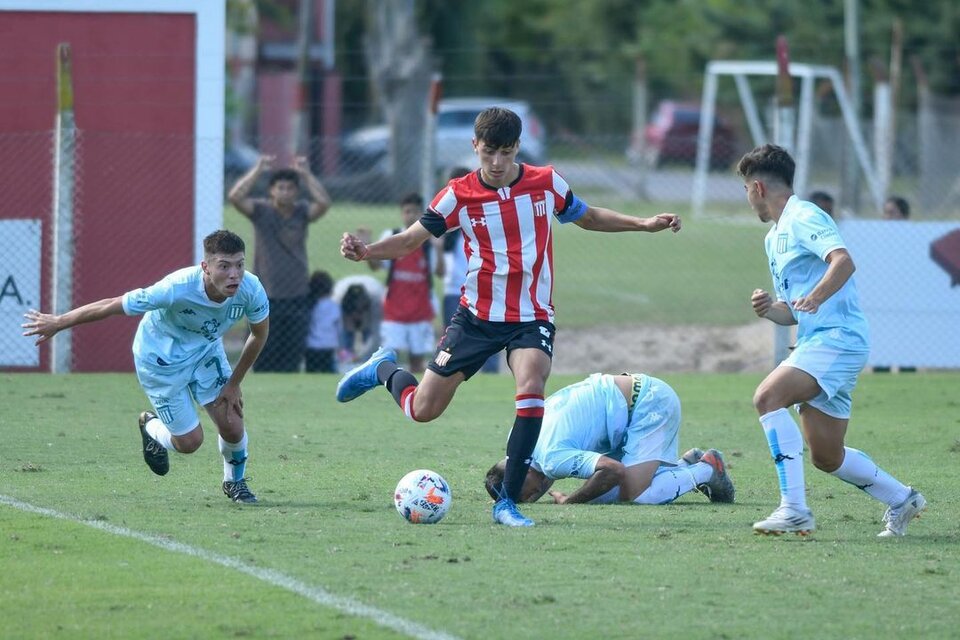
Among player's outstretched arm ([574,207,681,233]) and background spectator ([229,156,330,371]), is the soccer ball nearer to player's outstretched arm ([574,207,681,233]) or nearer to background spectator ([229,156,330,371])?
player's outstretched arm ([574,207,681,233])

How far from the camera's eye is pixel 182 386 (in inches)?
323

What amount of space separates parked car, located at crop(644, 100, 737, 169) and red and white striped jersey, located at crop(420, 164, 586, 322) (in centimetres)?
2925

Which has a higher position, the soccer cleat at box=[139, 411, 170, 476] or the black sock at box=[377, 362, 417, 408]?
the black sock at box=[377, 362, 417, 408]

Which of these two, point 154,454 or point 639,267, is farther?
point 639,267

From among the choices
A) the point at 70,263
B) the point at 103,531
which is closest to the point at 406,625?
the point at 103,531

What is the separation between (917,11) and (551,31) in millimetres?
19344

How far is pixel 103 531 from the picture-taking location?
6973 mm

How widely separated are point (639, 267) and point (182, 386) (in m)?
16.7

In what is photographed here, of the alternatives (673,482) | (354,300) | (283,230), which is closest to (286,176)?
(283,230)

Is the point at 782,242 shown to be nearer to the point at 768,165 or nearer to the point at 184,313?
the point at 768,165

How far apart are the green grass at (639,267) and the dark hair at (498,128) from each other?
11064mm

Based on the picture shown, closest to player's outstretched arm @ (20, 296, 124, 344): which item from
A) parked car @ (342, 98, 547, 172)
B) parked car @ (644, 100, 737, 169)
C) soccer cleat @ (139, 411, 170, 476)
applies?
soccer cleat @ (139, 411, 170, 476)

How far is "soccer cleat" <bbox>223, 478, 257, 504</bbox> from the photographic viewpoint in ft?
26.0

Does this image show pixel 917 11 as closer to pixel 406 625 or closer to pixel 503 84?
pixel 503 84
